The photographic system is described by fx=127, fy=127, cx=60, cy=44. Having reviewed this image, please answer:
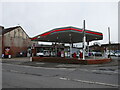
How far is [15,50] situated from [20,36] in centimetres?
488

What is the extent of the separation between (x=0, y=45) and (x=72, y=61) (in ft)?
78.3

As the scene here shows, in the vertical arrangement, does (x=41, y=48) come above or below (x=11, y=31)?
below

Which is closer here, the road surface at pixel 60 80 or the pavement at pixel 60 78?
the road surface at pixel 60 80

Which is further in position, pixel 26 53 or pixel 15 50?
pixel 26 53

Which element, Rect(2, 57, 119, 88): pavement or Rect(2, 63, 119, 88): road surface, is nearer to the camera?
Rect(2, 63, 119, 88): road surface

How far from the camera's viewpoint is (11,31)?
3612 cm

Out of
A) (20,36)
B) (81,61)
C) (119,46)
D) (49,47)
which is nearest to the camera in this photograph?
(81,61)

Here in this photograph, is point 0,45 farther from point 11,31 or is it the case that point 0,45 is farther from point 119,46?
point 119,46

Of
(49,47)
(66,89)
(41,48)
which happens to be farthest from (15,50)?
(66,89)

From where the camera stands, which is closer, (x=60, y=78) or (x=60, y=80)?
(x=60, y=80)

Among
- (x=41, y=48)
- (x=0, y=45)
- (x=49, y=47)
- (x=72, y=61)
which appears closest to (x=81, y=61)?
(x=72, y=61)

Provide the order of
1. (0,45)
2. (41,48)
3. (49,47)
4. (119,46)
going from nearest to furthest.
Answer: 1. (0,45)
2. (41,48)
3. (49,47)
4. (119,46)

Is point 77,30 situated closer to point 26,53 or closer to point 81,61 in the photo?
point 81,61

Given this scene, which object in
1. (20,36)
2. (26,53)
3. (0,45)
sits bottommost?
(26,53)
